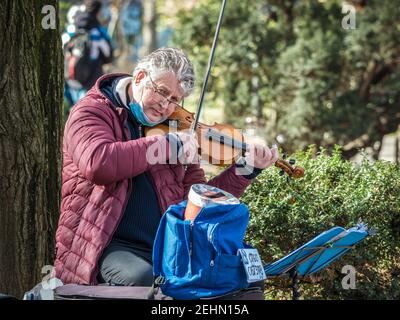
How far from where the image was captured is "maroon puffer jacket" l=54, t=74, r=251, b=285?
3.94 metres

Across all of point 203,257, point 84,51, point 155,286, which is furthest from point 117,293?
point 84,51

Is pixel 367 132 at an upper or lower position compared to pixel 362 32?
lower

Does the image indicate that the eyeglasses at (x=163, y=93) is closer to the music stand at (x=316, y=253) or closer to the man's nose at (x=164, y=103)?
the man's nose at (x=164, y=103)

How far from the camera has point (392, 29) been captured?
1023cm

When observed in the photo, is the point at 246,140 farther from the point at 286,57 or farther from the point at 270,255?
the point at 286,57

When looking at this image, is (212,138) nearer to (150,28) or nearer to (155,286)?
(155,286)

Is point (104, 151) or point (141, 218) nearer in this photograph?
point (104, 151)

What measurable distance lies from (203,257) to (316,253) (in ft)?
2.25

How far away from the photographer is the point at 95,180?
396 cm

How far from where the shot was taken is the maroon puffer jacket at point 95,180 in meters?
3.94

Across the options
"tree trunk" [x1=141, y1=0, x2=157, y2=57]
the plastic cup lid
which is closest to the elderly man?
the plastic cup lid

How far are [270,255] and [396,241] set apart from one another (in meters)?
0.69

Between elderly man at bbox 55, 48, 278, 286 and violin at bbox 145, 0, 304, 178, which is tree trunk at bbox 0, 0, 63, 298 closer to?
elderly man at bbox 55, 48, 278, 286
